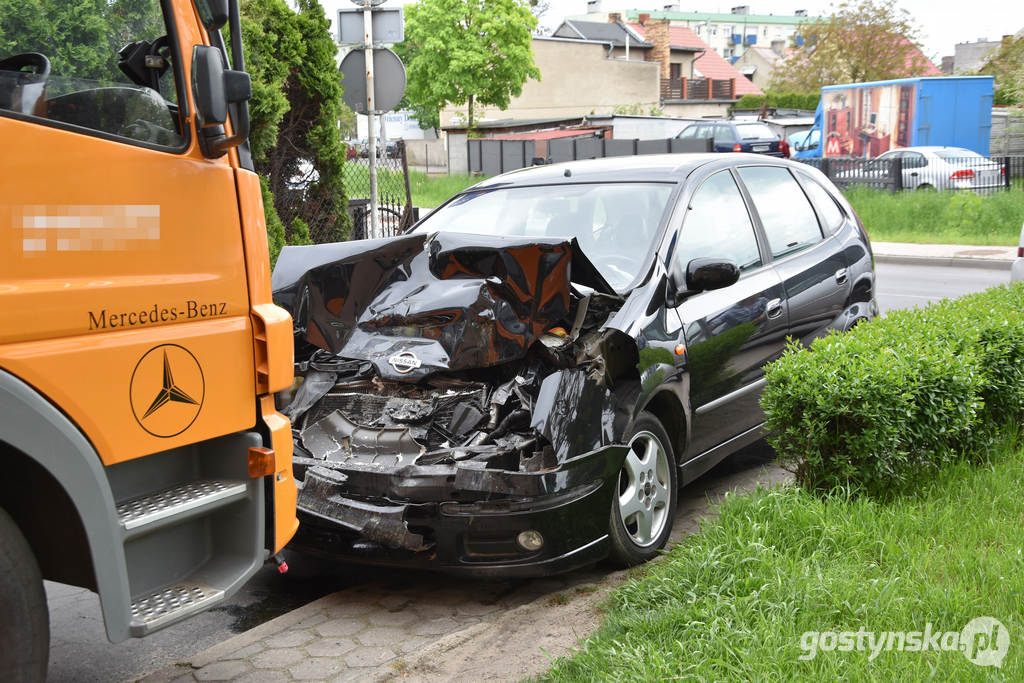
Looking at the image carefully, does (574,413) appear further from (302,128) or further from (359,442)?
(302,128)

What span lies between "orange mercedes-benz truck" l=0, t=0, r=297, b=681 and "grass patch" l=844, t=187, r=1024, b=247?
1844 cm

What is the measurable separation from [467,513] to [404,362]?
2.89ft

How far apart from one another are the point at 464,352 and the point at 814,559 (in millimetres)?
1776

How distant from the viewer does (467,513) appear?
416 centimetres

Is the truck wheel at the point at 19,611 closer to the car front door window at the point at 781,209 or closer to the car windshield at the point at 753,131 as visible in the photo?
the car front door window at the point at 781,209

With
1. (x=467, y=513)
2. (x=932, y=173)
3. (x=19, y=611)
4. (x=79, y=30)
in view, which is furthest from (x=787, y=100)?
(x=19, y=611)

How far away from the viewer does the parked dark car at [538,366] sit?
166 inches

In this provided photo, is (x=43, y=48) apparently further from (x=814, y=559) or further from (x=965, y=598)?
(x=965, y=598)

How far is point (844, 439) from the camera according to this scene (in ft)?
14.5

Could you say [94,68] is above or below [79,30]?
below

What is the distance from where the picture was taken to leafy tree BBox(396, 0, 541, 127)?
1849 inches

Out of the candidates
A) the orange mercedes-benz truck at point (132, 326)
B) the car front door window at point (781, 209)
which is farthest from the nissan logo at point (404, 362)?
the car front door window at point (781, 209)

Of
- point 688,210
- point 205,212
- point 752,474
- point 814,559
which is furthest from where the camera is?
point 752,474

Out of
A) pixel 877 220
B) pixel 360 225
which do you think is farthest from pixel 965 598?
pixel 877 220
